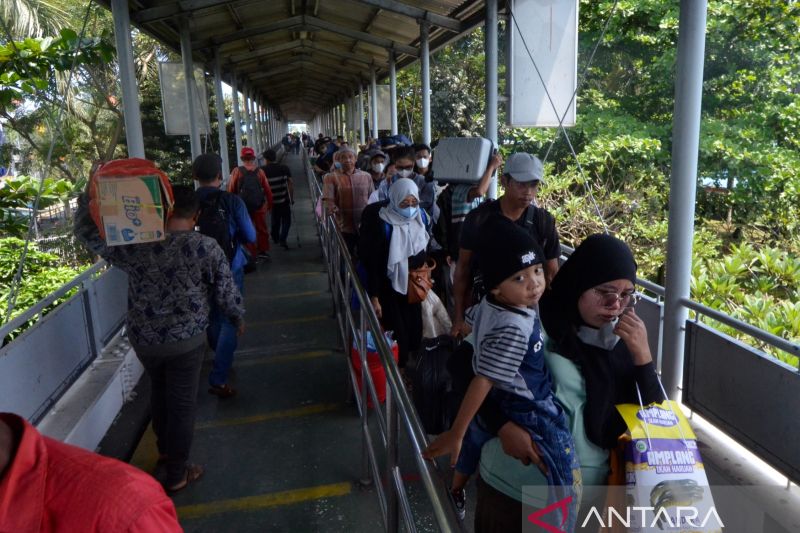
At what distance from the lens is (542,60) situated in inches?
235

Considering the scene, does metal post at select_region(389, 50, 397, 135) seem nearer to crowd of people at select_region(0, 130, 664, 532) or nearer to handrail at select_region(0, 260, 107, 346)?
crowd of people at select_region(0, 130, 664, 532)

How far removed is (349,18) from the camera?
10.3m

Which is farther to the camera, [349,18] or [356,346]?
[349,18]

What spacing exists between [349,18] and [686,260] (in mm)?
8325

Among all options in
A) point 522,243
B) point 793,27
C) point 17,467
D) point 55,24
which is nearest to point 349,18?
point 55,24

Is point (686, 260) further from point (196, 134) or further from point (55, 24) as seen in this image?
point (55, 24)

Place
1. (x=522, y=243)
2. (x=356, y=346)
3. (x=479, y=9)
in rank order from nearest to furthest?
1. (x=522, y=243)
2. (x=356, y=346)
3. (x=479, y=9)

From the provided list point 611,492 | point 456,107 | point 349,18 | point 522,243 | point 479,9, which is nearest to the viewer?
point 611,492

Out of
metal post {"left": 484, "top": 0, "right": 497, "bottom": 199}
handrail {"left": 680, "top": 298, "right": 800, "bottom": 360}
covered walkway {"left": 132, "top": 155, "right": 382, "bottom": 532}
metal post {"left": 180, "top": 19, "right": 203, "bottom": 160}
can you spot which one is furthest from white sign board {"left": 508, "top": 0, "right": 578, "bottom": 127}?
metal post {"left": 180, "top": 19, "right": 203, "bottom": 160}

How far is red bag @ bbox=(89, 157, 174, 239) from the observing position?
2.51m

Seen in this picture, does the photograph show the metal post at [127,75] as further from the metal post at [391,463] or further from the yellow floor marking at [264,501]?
the metal post at [391,463]

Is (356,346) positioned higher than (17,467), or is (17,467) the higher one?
(17,467)

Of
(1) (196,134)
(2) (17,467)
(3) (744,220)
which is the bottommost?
(3) (744,220)

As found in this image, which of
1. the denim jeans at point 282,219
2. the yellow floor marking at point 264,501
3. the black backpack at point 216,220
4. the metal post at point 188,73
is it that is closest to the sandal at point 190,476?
the yellow floor marking at point 264,501
